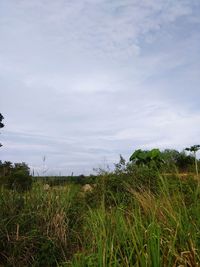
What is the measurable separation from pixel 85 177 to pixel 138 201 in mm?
9035

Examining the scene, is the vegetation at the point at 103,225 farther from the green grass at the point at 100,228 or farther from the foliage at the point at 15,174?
the foliage at the point at 15,174

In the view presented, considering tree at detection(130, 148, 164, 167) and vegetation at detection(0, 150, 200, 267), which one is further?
tree at detection(130, 148, 164, 167)

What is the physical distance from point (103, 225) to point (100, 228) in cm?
4

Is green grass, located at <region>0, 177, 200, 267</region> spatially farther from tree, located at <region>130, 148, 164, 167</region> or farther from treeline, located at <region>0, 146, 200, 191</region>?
tree, located at <region>130, 148, 164, 167</region>

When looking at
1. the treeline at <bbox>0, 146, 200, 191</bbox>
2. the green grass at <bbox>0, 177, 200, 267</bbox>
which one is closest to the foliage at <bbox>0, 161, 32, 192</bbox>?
the treeline at <bbox>0, 146, 200, 191</bbox>

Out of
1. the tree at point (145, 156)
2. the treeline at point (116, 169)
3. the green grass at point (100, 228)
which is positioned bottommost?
the green grass at point (100, 228)

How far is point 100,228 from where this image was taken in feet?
15.2

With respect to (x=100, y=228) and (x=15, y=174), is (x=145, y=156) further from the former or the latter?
(x=100, y=228)

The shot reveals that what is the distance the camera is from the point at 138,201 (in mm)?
6008

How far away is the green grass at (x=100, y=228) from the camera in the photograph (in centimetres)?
416

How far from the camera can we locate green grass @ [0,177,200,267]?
4160 mm

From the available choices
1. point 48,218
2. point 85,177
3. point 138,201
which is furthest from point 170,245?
point 85,177

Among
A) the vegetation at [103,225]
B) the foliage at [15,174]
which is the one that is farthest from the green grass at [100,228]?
the foliage at [15,174]

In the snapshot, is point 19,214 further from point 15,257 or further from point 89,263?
point 89,263
